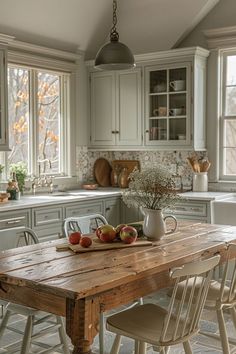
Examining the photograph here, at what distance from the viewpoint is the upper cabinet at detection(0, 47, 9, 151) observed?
180 inches

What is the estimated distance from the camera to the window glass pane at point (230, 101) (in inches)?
216

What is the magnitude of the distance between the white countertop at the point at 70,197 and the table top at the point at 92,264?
52.8 inches

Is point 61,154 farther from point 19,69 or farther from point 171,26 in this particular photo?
point 171,26

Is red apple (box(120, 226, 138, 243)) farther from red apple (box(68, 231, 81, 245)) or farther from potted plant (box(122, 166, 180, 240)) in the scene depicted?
red apple (box(68, 231, 81, 245))

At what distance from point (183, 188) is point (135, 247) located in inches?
109

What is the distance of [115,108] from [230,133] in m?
1.31

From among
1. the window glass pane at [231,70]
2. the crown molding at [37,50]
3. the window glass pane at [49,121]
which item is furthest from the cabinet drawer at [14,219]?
the window glass pane at [231,70]

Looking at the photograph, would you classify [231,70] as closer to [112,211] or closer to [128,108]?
[128,108]

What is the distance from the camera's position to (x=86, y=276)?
7.73 ft

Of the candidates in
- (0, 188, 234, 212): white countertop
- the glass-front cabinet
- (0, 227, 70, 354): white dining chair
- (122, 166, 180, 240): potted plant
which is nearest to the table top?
(122, 166, 180, 240): potted plant

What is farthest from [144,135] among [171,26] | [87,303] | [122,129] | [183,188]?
[87,303]

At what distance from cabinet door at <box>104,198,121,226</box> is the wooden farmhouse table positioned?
2.26 m

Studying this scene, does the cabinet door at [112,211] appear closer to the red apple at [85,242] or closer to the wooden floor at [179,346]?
the wooden floor at [179,346]

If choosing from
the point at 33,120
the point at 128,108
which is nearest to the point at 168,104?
the point at 128,108
